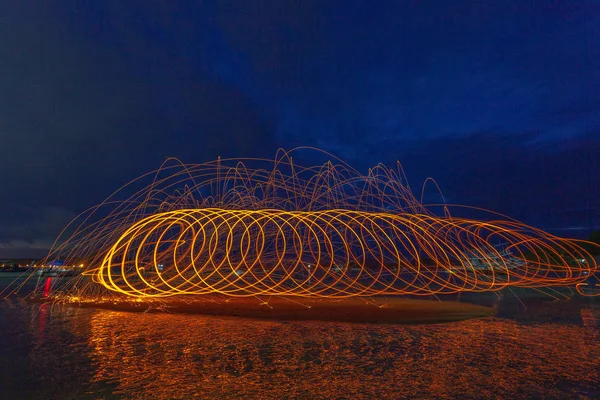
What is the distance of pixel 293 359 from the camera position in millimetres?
7785

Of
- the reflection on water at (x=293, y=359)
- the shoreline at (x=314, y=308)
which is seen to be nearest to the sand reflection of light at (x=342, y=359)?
the reflection on water at (x=293, y=359)

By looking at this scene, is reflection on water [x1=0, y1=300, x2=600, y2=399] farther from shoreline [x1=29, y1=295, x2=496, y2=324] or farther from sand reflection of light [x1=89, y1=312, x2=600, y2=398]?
shoreline [x1=29, y1=295, x2=496, y2=324]

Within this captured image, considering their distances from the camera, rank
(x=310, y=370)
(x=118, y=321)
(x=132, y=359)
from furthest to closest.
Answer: (x=118, y=321)
(x=132, y=359)
(x=310, y=370)

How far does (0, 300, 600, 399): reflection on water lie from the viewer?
20.0 ft

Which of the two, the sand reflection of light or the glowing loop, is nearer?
the sand reflection of light

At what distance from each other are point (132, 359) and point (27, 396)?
2191 mm

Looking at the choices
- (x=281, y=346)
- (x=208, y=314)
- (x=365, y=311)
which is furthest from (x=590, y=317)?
(x=208, y=314)

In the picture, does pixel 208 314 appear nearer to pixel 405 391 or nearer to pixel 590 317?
pixel 405 391

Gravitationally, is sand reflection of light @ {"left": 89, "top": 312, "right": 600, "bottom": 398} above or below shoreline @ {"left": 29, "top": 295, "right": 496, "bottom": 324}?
below

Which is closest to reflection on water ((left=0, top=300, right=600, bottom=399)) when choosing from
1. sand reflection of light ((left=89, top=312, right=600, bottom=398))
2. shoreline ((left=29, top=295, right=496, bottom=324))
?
sand reflection of light ((left=89, top=312, right=600, bottom=398))

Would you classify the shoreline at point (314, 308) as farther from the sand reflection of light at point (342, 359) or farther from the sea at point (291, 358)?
the sand reflection of light at point (342, 359)

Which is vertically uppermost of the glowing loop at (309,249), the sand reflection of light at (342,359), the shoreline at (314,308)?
the glowing loop at (309,249)

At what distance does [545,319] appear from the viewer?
13.2m

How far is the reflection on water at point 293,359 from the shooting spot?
6.10m
